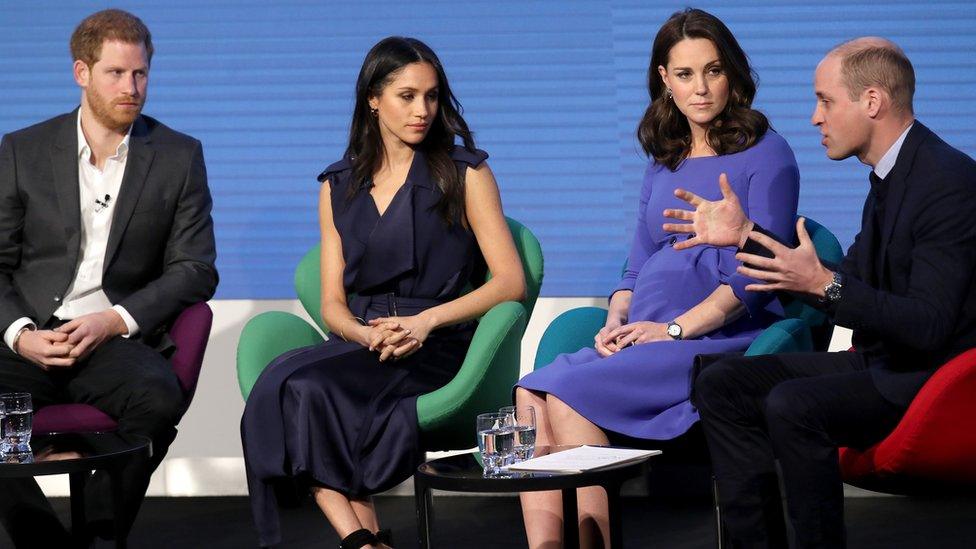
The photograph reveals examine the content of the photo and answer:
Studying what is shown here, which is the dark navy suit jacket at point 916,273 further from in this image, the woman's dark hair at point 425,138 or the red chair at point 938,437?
the woman's dark hair at point 425,138

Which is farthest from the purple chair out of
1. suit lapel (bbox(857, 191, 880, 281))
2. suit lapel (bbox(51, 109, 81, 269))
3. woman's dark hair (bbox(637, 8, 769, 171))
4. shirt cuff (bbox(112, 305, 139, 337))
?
suit lapel (bbox(857, 191, 880, 281))

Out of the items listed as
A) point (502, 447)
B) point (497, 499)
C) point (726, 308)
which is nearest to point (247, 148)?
point (497, 499)

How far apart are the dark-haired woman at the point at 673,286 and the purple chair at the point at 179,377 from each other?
1076mm

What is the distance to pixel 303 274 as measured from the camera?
14.5ft

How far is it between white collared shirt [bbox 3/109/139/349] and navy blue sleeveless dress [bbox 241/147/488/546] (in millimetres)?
669

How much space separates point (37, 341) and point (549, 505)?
163cm

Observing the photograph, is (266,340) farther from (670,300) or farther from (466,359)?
Result: (670,300)

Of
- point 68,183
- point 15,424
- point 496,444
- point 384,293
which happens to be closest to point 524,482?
point 496,444

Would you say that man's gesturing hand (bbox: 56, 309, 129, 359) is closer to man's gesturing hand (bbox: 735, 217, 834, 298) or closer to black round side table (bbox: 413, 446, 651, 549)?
black round side table (bbox: 413, 446, 651, 549)

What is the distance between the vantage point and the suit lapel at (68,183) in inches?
166

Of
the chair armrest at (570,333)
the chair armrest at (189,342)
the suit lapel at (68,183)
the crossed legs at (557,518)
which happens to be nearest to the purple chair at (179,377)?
the chair armrest at (189,342)

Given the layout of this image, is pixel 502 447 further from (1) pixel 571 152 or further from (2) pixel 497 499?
(1) pixel 571 152

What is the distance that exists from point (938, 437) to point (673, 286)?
1.05m

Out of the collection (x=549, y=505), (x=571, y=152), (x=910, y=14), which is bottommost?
(x=549, y=505)
